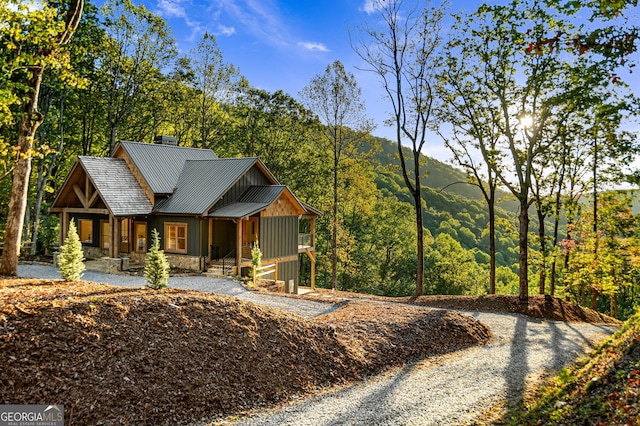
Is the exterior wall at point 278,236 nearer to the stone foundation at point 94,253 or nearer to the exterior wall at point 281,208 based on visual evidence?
the exterior wall at point 281,208

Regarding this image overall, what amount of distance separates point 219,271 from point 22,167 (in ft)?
28.7

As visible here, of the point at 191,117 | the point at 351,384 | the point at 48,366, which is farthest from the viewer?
the point at 191,117

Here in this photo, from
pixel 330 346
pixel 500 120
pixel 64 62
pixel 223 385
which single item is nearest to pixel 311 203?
pixel 500 120

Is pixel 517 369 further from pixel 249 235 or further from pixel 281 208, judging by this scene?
pixel 249 235

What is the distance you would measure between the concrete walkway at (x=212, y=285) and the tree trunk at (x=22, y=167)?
406cm

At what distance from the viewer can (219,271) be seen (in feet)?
61.5

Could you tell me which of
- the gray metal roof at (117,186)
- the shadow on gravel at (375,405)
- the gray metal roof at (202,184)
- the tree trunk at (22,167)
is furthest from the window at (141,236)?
the shadow on gravel at (375,405)

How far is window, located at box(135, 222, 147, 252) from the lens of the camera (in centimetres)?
2052

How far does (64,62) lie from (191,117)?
20469 millimetres

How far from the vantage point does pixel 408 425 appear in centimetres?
599

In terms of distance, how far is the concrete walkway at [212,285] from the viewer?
13.1 m

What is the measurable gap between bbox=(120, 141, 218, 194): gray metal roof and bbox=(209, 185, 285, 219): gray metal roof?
3.41 metres

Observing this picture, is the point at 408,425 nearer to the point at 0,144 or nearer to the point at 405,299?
the point at 0,144

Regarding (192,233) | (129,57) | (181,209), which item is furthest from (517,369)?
(129,57)
